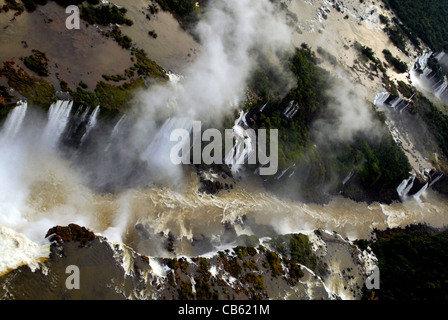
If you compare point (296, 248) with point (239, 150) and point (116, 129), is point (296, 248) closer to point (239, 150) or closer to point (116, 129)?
point (239, 150)

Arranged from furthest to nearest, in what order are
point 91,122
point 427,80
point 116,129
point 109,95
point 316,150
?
point 427,80
point 316,150
point 116,129
point 109,95
point 91,122

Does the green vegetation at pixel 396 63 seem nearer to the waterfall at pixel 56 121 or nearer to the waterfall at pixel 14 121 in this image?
the waterfall at pixel 56 121

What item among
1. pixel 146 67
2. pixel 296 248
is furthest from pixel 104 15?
pixel 296 248

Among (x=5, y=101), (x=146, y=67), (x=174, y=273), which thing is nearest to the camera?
(x=5, y=101)

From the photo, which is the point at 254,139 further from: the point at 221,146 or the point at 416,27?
the point at 416,27

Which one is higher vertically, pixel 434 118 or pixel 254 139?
pixel 434 118

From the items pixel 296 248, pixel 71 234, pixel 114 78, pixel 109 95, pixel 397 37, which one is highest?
pixel 397 37
